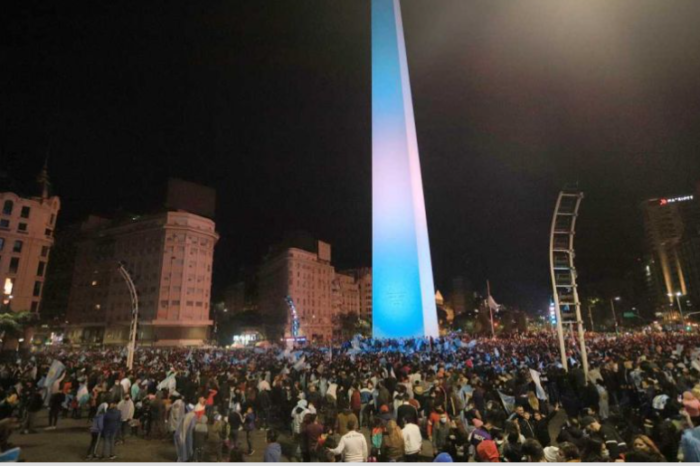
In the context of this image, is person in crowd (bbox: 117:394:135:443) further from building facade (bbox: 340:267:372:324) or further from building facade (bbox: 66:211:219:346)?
building facade (bbox: 340:267:372:324)

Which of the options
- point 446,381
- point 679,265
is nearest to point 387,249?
point 446,381

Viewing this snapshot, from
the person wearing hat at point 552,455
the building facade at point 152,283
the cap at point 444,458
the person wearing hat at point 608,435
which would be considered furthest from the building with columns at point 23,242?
the person wearing hat at point 608,435

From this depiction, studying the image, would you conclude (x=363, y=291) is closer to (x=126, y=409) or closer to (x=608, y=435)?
(x=126, y=409)

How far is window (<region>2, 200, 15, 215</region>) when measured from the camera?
3619 centimetres

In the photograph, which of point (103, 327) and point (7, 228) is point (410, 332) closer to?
point (7, 228)

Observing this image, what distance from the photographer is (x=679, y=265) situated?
82438 mm

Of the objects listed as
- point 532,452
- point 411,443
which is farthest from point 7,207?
point 532,452

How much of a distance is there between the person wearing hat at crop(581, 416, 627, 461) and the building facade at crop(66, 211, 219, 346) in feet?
195

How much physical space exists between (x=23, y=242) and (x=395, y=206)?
34801mm

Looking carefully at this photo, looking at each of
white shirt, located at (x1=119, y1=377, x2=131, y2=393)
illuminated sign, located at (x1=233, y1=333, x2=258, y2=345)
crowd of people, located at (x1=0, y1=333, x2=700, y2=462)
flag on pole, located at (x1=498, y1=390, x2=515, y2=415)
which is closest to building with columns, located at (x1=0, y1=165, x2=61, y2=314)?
crowd of people, located at (x1=0, y1=333, x2=700, y2=462)

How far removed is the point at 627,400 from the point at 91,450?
42.4 feet

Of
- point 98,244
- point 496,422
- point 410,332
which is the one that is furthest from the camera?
point 98,244

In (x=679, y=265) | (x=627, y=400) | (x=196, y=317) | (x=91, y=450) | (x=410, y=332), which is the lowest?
(x=91, y=450)

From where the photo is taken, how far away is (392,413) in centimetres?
976
